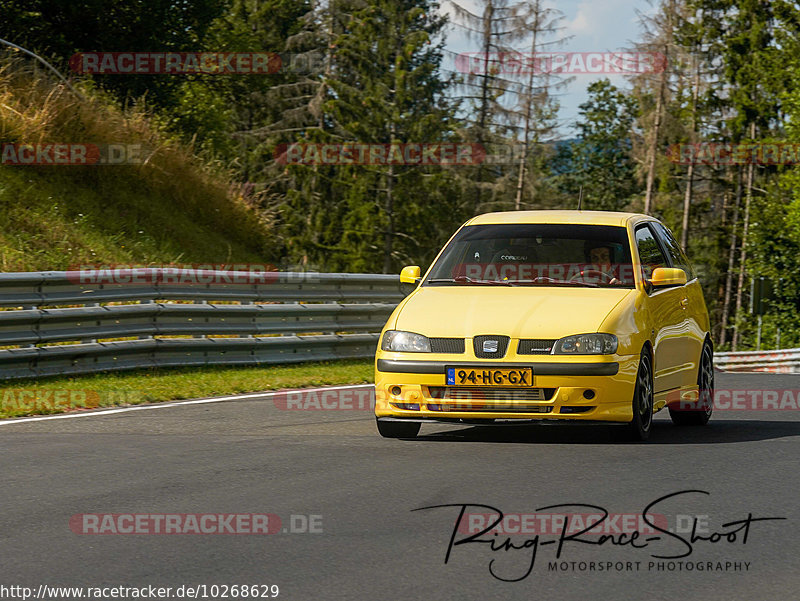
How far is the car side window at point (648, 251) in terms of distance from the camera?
10391 millimetres

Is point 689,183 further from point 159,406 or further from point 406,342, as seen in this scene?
point 406,342

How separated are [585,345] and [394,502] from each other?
7.94 ft

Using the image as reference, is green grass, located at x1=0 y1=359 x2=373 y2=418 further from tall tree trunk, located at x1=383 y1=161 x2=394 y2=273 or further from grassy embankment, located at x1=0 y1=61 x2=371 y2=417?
tall tree trunk, located at x1=383 y1=161 x2=394 y2=273

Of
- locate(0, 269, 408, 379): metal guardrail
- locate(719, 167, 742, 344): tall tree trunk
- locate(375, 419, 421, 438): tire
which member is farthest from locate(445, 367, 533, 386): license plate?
locate(719, 167, 742, 344): tall tree trunk

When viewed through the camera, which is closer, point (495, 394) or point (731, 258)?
point (495, 394)

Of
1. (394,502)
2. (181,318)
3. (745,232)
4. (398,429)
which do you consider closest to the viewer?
(394,502)

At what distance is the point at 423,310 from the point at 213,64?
1415 inches

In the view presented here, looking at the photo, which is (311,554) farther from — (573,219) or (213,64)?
(213,64)

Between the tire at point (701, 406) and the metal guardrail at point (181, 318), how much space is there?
5.98 metres

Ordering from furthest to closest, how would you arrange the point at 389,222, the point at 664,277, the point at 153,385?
the point at 389,222
the point at 153,385
the point at 664,277

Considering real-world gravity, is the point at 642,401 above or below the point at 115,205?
below

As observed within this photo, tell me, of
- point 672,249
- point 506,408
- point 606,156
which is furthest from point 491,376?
point 606,156

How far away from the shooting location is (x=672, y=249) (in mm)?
11633

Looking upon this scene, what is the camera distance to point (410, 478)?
25.8 feet
